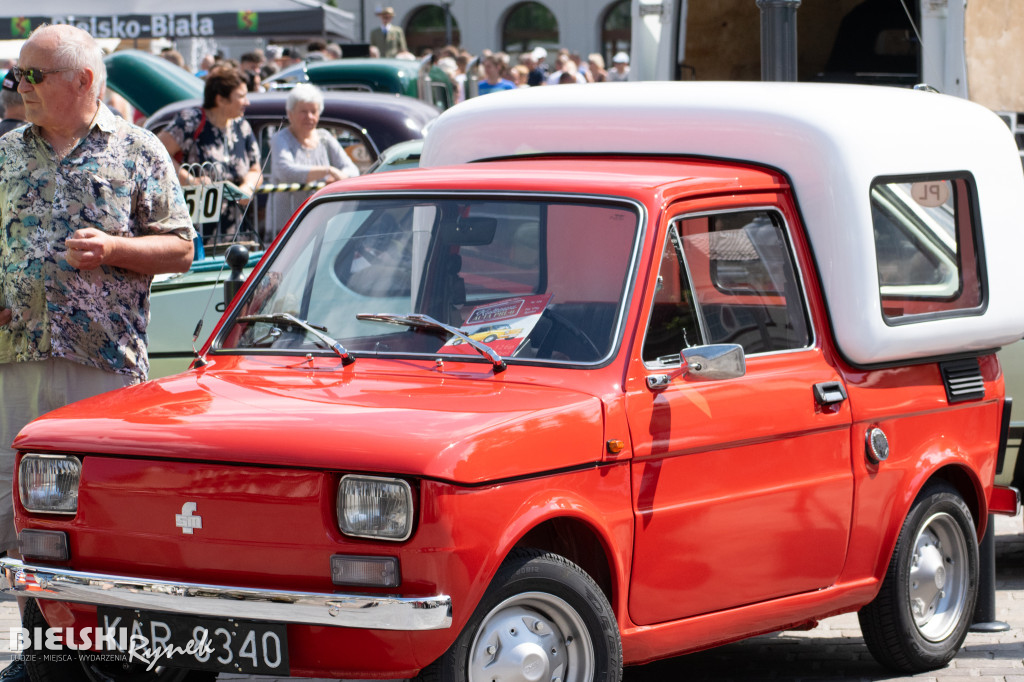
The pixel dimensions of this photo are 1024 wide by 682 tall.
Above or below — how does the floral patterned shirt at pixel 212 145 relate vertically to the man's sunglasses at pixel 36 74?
below

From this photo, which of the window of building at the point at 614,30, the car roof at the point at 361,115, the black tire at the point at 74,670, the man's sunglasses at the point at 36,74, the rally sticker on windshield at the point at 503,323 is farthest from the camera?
the window of building at the point at 614,30

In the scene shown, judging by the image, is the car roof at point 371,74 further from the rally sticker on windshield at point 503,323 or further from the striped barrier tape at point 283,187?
the rally sticker on windshield at point 503,323

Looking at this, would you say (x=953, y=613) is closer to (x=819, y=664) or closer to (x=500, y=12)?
(x=819, y=664)

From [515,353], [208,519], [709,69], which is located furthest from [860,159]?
[709,69]

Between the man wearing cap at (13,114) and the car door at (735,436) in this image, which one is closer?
the car door at (735,436)

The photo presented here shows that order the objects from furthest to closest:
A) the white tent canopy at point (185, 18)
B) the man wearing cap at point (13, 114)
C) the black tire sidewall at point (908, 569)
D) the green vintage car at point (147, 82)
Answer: the white tent canopy at point (185, 18) < the green vintage car at point (147, 82) < the man wearing cap at point (13, 114) < the black tire sidewall at point (908, 569)

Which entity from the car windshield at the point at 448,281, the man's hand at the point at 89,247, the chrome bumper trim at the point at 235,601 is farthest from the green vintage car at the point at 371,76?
the chrome bumper trim at the point at 235,601

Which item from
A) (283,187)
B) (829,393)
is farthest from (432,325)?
(283,187)

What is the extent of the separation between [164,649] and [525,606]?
3.12 feet

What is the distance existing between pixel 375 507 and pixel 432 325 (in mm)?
989

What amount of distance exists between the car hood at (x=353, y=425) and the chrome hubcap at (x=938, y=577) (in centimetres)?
186

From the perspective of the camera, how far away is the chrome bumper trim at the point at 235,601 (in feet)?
13.1

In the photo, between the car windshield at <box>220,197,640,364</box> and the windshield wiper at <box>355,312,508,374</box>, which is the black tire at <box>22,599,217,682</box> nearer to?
the car windshield at <box>220,197,640,364</box>

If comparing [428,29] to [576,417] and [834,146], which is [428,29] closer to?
[834,146]
